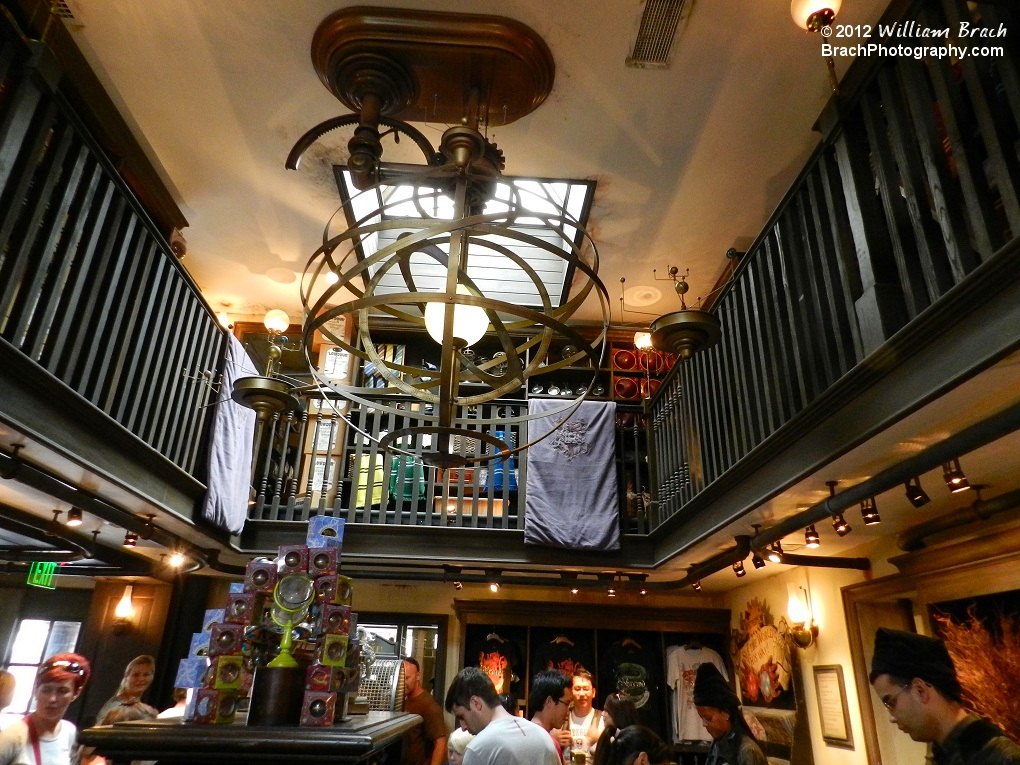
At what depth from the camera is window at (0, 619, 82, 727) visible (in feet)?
28.7

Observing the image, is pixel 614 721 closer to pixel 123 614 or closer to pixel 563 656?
pixel 563 656

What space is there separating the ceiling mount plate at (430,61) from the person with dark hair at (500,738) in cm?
311

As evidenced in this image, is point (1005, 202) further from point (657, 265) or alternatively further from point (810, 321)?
point (657, 265)

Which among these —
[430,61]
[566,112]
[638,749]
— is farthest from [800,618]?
[430,61]

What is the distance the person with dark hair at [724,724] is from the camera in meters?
3.47

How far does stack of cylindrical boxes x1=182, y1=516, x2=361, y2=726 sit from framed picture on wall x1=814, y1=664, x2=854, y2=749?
15.5ft

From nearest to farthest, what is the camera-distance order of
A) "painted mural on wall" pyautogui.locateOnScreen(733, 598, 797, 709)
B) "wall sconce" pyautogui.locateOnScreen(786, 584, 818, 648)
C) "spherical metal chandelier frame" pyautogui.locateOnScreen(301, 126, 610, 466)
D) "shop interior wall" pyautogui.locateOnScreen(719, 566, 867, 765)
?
"spherical metal chandelier frame" pyautogui.locateOnScreen(301, 126, 610, 466) → "shop interior wall" pyautogui.locateOnScreen(719, 566, 867, 765) → "wall sconce" pyautogui.locateOnScreen(786, 584, 818, 648) → "painted mural on wall" pyautogui.locateOnScreen(733, 598, 797, 709)

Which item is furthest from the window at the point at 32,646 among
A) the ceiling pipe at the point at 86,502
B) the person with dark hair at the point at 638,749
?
the person with dark hair at the point at 638,749

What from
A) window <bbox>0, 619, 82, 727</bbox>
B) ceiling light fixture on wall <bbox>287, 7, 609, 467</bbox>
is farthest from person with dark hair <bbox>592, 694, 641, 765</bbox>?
window <bbox>0, 619, 82, 727</bbox>

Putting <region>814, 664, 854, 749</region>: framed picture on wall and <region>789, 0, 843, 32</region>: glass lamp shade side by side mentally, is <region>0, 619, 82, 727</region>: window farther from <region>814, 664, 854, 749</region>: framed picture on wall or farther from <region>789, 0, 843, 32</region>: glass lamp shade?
<region>789, 0, 843, 32</region>: glass lamp shade

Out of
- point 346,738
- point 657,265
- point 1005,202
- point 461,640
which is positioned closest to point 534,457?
point 657,265

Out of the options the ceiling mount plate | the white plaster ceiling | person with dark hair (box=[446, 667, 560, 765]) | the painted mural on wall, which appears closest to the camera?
person with dark hair (box=[446, 667, 560, 765])

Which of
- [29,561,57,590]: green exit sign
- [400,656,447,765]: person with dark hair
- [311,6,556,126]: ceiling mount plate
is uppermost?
[311,6,556,126]: ceiling mount plate

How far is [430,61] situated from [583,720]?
17.5 feet
